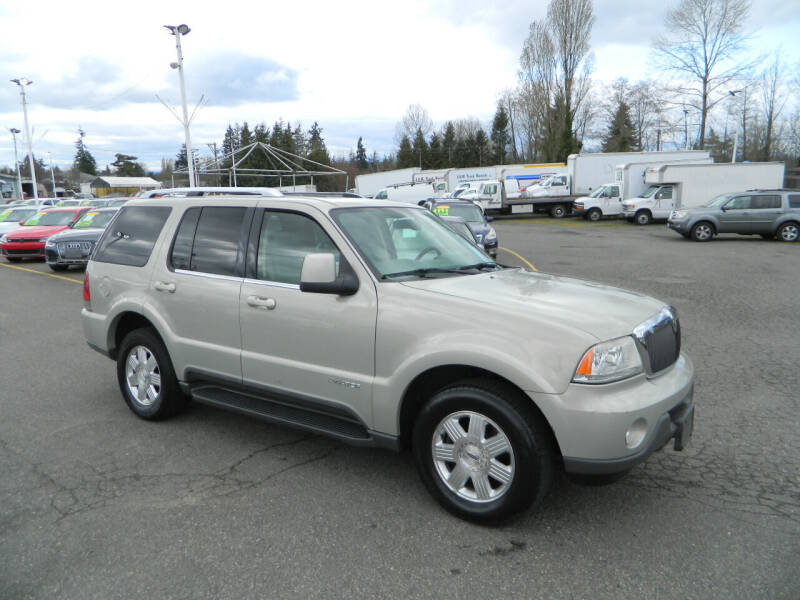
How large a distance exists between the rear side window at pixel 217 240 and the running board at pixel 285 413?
0.88 metres

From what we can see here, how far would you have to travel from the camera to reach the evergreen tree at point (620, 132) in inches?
2819

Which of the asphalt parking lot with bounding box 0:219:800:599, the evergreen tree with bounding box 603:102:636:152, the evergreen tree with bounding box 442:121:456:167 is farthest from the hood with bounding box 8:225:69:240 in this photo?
the evergreen tree with bounding box 442:121:456:167

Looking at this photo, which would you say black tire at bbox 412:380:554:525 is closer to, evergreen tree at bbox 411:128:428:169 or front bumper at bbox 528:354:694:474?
front bumper at bbox 528:354:694:474

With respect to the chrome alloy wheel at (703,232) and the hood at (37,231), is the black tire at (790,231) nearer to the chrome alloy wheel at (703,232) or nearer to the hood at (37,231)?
the chrome alloy wheel at (703,232)

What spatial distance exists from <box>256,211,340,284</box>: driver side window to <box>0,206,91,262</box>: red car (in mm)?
15068

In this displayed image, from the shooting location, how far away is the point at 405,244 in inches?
162

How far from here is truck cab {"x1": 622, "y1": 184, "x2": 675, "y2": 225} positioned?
97.6ft

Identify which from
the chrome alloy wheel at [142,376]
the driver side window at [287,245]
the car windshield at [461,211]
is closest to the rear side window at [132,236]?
the chrome alloy wheel at [142,376]

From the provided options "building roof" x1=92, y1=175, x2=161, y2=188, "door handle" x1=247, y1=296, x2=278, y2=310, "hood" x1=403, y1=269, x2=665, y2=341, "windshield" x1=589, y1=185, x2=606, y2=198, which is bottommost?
"door handle" x1=247, y1=296, x2=278, y2=310

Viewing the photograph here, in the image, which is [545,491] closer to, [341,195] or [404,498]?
[404,498]

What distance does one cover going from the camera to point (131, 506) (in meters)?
3.52

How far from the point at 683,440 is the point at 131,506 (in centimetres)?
316

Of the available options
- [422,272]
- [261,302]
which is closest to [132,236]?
[261,302]

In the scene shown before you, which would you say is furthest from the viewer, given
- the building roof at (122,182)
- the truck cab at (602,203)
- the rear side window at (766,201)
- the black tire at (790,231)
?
the building roof at (122,182)
